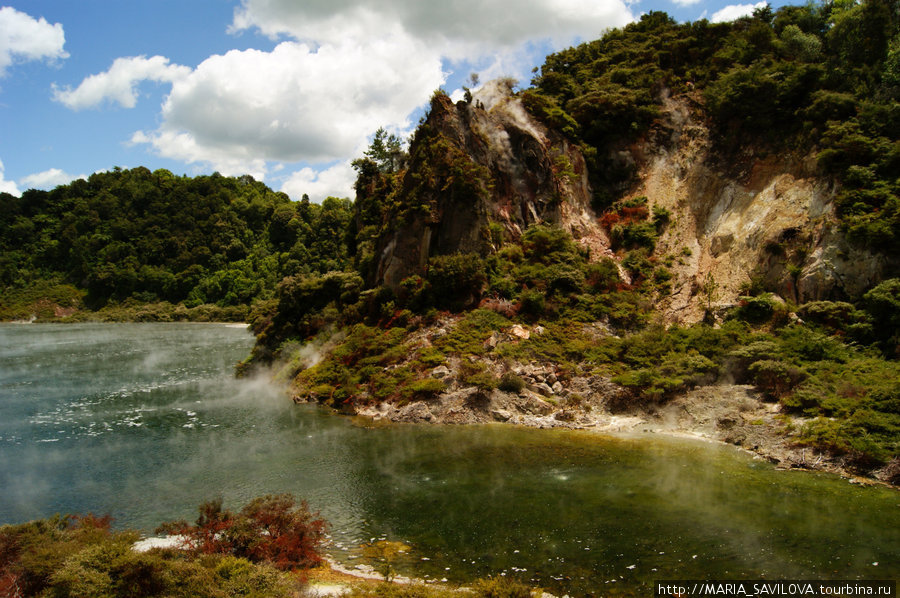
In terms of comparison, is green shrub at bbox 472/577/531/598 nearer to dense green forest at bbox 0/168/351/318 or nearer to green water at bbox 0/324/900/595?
green water at bbox 0/324/900/595

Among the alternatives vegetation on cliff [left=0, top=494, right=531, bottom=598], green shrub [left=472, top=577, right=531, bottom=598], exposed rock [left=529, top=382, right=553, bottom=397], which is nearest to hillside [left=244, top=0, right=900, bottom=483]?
exposed rock [left=529, top=382, right=553, bottom=397]

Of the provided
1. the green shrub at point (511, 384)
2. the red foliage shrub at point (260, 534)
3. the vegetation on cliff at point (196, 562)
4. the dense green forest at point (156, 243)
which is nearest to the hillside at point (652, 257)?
the green shrub at point (511, 384)

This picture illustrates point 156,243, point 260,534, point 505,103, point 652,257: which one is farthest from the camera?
point 156,243

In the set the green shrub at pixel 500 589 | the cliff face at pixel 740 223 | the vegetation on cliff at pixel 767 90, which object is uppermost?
the vegetation on cliff at pixel 767 90

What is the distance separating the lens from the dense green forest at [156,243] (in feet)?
304

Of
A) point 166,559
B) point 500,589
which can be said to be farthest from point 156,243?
point 500,589

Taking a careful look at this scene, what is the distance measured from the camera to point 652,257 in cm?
3359

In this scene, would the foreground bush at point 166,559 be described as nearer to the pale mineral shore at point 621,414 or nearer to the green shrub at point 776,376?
the pale mineral shore at point 621,414

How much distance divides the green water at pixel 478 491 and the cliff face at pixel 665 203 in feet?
40.7

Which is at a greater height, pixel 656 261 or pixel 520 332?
pixel 656 261

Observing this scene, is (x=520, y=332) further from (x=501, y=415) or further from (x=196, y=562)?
(x=196, y=562)

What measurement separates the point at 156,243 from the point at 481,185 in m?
87.2

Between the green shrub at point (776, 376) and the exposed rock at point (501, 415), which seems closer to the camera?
the green shrub at point (776, 376)

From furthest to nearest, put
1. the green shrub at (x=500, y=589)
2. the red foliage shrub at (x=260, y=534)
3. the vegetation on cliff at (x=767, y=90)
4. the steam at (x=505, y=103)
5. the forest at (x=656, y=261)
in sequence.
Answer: the steam at (x=505, y=103)
the vegetation on cliff at (x=767, y=90)
the forest at (x=656, y=261)
the red foliage shrub at (x=260, y=534)
the green shrub at (x=500, y=589)
